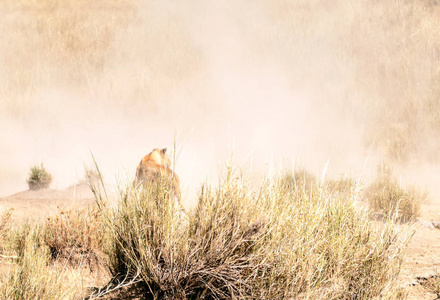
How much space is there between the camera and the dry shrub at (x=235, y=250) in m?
3.13

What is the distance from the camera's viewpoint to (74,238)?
532 centimetres

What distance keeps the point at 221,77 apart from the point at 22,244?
93.2ft

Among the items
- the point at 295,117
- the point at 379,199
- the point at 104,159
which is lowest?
the point at 379,199

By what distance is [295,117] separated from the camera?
28234mm

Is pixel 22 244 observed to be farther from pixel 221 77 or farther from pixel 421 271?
pixel 221 77

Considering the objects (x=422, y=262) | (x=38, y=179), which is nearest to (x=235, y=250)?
(x=422, y=262)

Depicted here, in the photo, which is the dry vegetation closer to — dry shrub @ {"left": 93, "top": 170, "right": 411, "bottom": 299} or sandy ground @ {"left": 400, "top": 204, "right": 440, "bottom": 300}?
dry shrub @ {"left": 93, "top": 170, "right": 411, "bottom": 299}

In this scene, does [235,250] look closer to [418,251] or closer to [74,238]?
[74,238]

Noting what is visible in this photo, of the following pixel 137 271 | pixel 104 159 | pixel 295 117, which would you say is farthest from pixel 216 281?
pixel 295 117

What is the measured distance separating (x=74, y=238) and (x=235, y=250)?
2.67m

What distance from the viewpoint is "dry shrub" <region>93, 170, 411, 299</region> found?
3.13 m

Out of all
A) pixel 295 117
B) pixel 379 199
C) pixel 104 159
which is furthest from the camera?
pixel 295 117

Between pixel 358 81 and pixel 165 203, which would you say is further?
pixel 358 81

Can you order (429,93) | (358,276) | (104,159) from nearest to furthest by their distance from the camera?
(358,276) → (104,159) → (429,93)
